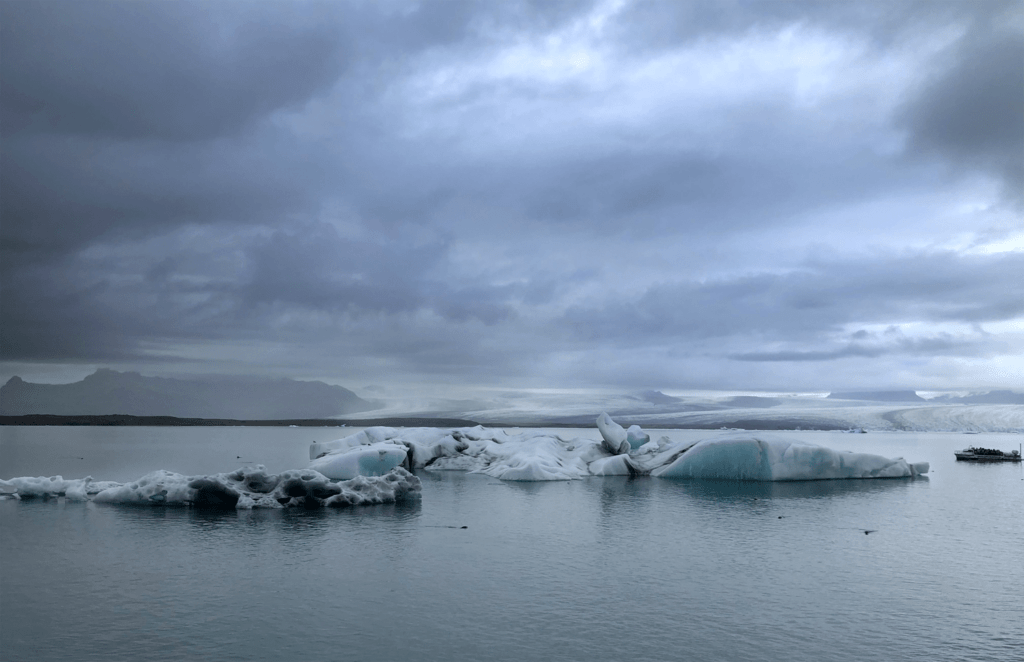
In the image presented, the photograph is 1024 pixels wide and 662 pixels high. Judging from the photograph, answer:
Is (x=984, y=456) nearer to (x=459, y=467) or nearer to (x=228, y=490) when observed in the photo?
(x=459, y=467)

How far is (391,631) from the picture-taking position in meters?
9.45

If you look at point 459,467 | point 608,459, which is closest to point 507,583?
point 608,459

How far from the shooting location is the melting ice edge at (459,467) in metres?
21.1

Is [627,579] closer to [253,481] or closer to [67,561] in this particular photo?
[67,561]

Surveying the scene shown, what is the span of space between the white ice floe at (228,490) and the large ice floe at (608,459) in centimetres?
773

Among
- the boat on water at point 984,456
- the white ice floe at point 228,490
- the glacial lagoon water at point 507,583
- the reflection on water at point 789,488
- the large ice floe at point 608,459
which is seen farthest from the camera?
the boat on water at point 984,456

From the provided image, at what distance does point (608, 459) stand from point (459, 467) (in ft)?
29.2

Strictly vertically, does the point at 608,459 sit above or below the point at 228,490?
below

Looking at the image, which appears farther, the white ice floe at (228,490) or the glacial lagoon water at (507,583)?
the white ice floe at (228,490)

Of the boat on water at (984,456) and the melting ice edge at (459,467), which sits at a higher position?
the melting ice edge at (459,467)

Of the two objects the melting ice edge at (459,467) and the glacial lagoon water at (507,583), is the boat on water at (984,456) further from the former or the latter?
the glacial lagoon water at (507,583)

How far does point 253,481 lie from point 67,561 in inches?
322

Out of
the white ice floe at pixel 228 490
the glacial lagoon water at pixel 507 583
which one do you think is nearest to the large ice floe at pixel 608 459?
the white ice floe at pixel 228 490

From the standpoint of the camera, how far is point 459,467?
128ft
